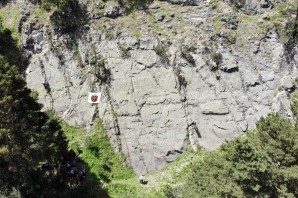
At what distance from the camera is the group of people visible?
91.8ft

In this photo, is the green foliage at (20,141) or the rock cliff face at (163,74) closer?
the green foliage at (20,141)

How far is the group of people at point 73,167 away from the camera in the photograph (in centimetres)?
2798

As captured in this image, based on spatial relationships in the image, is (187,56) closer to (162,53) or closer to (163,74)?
(162,53)

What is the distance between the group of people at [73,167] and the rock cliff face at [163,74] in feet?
16.0

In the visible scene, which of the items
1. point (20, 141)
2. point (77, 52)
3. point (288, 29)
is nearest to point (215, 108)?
point (288, 29)

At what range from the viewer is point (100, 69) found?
3516 centimetres

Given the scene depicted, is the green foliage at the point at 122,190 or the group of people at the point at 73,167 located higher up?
the group of people at the point at 73,167

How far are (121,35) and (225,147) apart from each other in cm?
2095

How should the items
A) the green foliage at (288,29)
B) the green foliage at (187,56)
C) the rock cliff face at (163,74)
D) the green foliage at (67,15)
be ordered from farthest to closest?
the green foliage at (67,15) → the green foliage at (187,56) → the green foliage at (288,29) → the rock cliff face at (163,74)

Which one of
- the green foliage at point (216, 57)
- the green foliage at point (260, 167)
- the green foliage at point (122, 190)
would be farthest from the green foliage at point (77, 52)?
the green foliage at point (260, 167)

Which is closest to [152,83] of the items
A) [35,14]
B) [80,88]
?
[80,88]

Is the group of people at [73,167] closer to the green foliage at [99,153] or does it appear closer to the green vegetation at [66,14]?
the green foliage at [99,153]

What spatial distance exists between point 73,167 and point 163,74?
14.6 metres

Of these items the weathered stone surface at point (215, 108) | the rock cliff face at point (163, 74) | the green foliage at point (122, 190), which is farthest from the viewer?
the weathered stone surface at point (215, 108)
